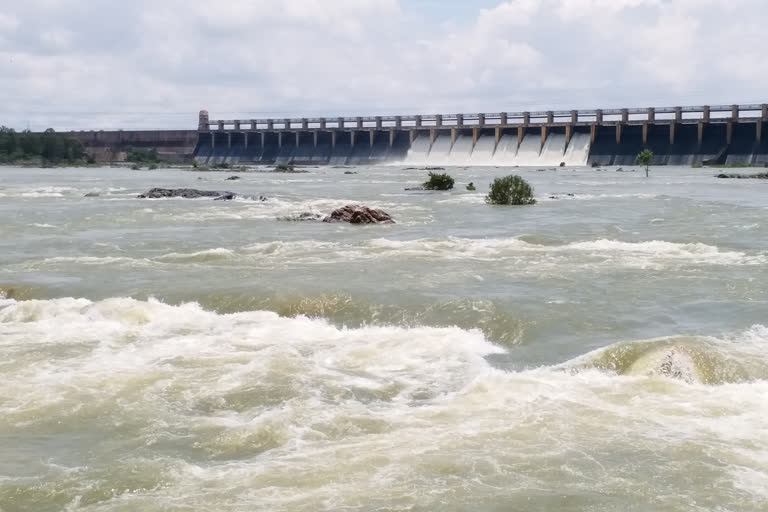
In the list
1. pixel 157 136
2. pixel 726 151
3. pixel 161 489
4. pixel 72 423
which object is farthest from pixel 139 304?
pixel 157 136

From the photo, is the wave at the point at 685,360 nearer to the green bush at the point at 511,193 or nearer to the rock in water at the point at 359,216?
the rock in water at the point at 359,216

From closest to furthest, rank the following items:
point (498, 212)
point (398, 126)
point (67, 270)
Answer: point (67, 270) → point (498, 212) → point (398, 126)

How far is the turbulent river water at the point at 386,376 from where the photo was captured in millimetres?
7633

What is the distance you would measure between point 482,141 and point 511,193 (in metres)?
58.5

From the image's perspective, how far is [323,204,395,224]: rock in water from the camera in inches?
1125

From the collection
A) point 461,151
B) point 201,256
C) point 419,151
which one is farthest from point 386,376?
point 419,151

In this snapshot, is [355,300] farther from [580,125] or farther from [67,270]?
[580,125]

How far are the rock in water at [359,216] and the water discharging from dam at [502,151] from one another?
61878mm

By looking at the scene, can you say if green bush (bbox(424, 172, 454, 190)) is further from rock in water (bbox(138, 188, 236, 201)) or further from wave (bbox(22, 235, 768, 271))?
wave (bbox(22, 235, 768, 271))

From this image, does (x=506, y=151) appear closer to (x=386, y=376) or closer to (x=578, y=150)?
(x=578, y=150)

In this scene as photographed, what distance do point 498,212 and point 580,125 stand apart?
59.7m

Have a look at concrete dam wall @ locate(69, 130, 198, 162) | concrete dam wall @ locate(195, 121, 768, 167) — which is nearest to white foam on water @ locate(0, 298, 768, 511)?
concrete dam wall @ locate(195, 121, 768, 167)

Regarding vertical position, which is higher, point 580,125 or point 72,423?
point 580,125

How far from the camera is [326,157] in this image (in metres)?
104
